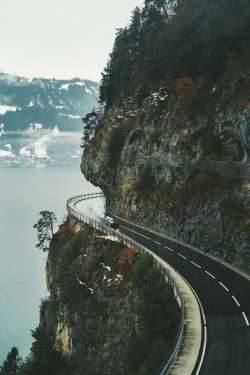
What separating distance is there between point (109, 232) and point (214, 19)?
37.5 m

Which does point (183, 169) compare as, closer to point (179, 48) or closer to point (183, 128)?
point (183, 128)

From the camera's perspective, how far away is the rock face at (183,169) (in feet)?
95.4

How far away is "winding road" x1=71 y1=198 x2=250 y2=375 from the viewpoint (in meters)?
14.6

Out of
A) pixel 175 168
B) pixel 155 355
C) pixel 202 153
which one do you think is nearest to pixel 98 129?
pixel 175 168

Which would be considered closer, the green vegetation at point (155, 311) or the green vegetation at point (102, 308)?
the green vegetation at point (155, 311)

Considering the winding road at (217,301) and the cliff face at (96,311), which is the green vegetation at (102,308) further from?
the winding road at (217,301)

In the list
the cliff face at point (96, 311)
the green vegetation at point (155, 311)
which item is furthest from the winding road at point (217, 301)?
the cliff face at point (96, 311)

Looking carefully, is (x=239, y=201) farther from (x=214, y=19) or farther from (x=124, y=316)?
(x=214, y=19)

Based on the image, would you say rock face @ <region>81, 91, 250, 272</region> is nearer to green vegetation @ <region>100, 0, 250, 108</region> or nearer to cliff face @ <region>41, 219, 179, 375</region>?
green vegetation @ <region>100, 0, 250, 108</region>

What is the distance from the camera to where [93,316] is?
3086 centimetres

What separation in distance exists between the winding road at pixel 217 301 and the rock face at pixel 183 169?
2.10 m

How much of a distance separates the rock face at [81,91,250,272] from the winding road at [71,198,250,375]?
2095mm

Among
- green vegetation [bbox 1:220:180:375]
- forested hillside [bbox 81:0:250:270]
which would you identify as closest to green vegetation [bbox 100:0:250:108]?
forested hillside [bbox 81:0:250:270]

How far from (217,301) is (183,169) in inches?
787
